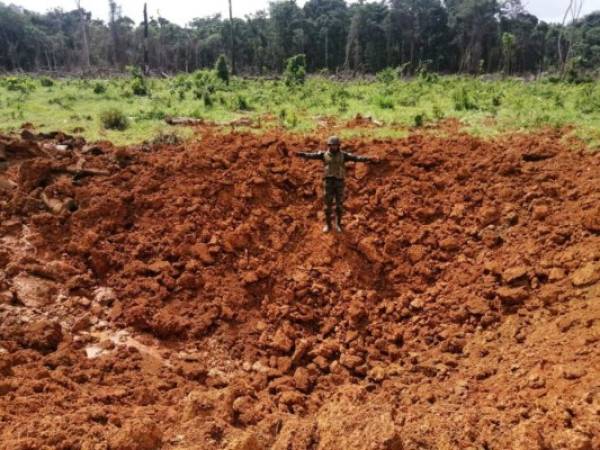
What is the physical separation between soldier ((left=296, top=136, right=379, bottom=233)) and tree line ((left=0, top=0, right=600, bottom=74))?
35.4m

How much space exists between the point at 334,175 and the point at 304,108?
7009 millimetres

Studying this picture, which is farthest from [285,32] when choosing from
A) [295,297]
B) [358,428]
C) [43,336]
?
[358,428]

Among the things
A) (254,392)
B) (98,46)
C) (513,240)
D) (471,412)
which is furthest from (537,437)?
(98,46)

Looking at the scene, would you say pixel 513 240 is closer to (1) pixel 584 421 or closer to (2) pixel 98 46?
(1) pixel 584 421

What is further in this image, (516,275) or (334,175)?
(334,175)

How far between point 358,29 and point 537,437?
45.1 meters

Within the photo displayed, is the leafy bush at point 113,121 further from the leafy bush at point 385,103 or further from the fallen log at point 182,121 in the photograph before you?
the leafy bush at point 385,103

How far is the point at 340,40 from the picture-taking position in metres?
46.2

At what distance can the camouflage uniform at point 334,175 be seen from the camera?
661 centimetres

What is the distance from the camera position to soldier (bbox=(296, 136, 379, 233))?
6.60 meters

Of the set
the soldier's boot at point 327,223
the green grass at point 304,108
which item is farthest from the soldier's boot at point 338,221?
the green grass at point 304,108

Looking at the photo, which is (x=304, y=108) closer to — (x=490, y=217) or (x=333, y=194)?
(x=333, y=194)

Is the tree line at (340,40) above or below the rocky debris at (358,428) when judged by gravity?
above

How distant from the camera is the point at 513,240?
6262mm
